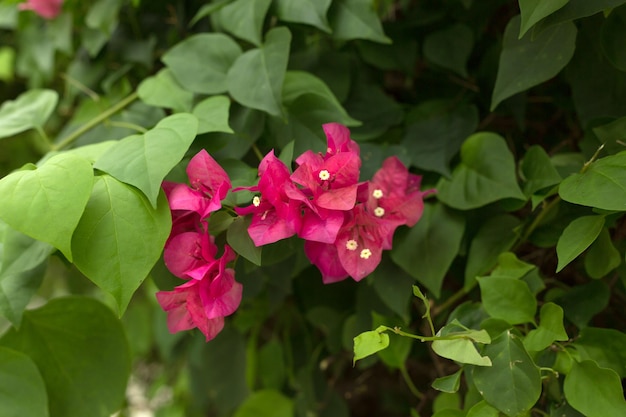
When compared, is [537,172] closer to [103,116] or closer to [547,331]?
[547,331]

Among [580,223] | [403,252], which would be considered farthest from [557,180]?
[403,252]

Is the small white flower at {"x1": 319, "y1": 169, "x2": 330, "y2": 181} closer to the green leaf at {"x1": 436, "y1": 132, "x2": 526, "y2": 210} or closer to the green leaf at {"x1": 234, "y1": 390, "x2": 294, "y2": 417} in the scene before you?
the green leaf at {"x1": 436, "y1": 132, "x2": 526, "y2": 210}

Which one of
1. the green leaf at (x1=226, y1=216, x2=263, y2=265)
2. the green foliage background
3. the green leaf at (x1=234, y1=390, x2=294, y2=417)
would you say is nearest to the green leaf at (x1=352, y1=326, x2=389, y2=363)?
the green foliage background

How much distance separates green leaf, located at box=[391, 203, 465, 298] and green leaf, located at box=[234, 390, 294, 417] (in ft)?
1.09

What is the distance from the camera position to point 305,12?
654mm

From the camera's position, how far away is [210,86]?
68cm

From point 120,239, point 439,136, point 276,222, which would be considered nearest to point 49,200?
point 120,239

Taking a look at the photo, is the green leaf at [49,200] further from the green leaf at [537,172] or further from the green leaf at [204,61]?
the green leaf at [537,172]

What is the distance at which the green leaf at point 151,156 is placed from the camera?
506 millimetres

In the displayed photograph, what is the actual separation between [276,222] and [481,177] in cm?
23

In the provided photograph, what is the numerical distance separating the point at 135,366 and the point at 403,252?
0.95 metres

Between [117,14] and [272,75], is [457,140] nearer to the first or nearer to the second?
[272,75]

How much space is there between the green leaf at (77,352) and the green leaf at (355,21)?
0.40 meters

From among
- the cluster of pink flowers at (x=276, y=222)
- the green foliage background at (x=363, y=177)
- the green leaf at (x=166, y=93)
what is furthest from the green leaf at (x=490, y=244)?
the green leaf at (x=166, y=93)
